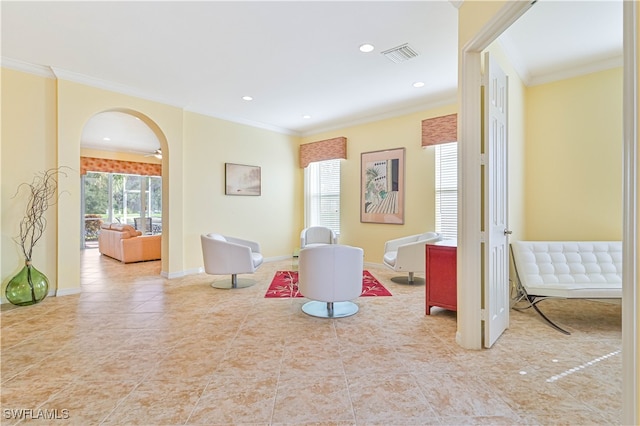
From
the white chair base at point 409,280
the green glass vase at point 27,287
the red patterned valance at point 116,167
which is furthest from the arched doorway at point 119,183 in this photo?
the white chair base at point 409,280

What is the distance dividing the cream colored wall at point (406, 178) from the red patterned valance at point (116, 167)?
18.7ft

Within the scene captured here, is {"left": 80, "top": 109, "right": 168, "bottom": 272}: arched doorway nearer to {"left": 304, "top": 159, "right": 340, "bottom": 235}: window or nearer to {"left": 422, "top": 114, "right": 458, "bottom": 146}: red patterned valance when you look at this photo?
{"left": 304, "top": 159, "right": 340, "bottom": 235}: window

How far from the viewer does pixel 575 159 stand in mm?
3781

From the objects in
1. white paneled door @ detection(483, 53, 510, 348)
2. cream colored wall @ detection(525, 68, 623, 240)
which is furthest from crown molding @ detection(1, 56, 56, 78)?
cream colored wall @ detection(525, 68, 623, 240)

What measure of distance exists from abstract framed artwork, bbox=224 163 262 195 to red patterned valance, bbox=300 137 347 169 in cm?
121

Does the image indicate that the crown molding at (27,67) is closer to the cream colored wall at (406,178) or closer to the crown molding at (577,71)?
the cream colored wall at (406,178)

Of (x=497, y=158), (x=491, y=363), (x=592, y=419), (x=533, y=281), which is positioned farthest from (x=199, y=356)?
(x=533, y=281)

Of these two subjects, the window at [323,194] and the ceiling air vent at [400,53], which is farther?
the window at [323,194]

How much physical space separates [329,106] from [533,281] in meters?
4.00

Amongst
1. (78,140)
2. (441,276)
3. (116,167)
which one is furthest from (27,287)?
(116,167)

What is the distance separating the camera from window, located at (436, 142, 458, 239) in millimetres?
4992

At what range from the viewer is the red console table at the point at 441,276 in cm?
318

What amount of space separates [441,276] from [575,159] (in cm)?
241

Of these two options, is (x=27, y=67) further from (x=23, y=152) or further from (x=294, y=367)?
(x=294, y=367)
